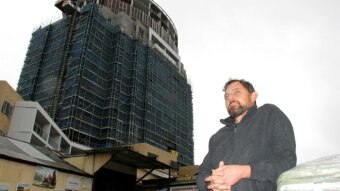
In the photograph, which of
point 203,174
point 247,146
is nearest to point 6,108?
point 203,174

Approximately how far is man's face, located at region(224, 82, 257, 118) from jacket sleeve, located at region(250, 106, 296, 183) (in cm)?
26

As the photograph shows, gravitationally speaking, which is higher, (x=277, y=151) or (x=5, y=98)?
(x=5, y=98)

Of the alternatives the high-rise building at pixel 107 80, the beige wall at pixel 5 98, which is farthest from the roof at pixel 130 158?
the high-rise building at pixel 107 80

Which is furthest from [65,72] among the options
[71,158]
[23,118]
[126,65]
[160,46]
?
[71,158]

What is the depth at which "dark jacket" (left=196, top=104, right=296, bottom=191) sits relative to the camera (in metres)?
1.81

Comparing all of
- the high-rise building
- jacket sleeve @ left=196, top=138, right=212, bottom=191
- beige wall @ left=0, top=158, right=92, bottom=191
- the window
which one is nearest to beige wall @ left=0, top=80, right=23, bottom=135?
the window

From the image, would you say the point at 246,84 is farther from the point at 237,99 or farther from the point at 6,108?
the point at 6,108

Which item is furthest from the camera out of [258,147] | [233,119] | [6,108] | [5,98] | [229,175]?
[6,108]

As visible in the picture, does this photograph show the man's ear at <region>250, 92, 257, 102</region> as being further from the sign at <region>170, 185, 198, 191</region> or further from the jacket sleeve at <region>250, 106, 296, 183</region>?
the sign at <region>170, 185, 198, 191</region>

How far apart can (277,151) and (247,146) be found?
8.8 inches

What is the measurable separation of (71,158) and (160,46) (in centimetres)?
5359

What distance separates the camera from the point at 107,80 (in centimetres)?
4778

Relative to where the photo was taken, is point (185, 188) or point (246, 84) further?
point (185, 188)

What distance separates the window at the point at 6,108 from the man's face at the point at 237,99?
1078 inches
